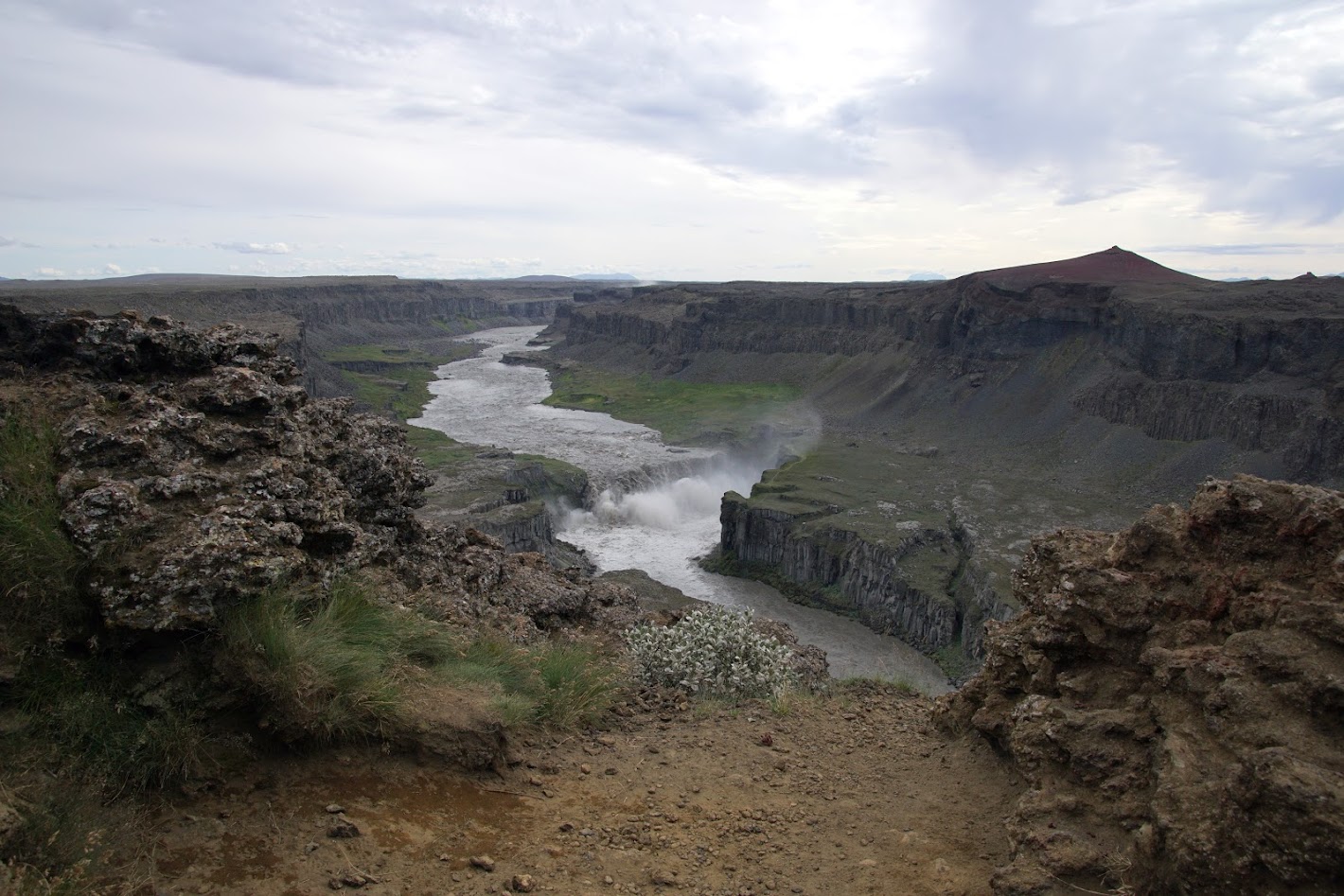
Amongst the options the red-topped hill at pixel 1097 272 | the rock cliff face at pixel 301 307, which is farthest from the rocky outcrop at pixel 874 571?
the red-topped hill at pixel 1097 272

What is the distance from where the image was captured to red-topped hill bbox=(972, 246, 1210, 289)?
78.8 meters

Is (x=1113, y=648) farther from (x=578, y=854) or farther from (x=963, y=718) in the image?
(x=578, y=854)

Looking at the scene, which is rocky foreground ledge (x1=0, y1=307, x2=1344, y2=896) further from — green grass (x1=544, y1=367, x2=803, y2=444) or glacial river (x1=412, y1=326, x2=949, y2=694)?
green grass (x1=544, y1=367, x2=803, y2=444)

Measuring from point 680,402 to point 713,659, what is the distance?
8328 centimetres

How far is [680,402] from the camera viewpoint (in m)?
94.8

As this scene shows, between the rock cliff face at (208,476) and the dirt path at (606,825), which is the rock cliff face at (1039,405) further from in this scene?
the dirt path at (606,825)

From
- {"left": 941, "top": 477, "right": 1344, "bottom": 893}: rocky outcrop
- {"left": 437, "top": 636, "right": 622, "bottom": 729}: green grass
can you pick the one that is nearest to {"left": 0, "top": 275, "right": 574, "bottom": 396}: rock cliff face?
{"left": 437, "top": 636, "right": 622, "bottom": 729}: green grass

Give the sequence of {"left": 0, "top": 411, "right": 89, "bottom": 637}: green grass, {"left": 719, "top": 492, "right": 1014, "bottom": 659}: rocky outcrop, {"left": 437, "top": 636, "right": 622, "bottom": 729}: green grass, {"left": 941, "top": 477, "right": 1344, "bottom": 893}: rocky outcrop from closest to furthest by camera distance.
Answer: {"left": 941, "top": 477, "right": 1344, "bottom": 893}: rocky outcrop < {"left": 0, "top": 411, "right": 89, "bottom": 637}: green grass < {"left": 437, "top": 636, "right": 622, "bottom": 729}: green grass < {"left": 719, "top": 492, "right": 1014, "bottom": 659}: rocky outcrop

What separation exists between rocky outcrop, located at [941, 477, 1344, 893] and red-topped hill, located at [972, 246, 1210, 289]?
77.8 meters

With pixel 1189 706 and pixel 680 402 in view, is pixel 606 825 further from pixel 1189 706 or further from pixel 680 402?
pixel 680 402

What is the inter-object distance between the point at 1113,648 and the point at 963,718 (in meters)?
2.29

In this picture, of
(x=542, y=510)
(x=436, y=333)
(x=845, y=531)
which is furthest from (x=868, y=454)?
(x=436, y=333)

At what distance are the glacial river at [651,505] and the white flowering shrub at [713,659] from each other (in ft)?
12.5

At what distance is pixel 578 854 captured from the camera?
632cm
